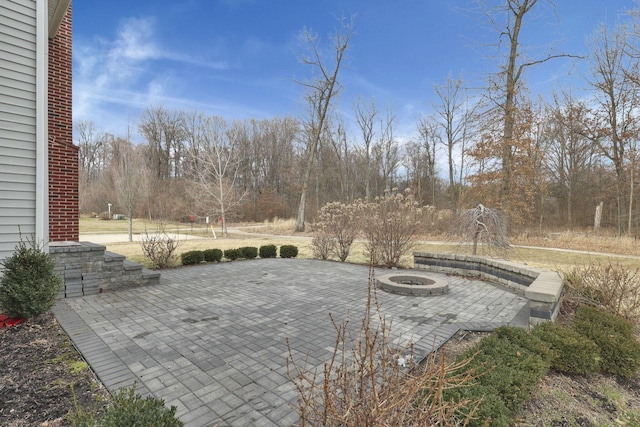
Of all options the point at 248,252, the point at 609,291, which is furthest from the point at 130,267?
the point at 609,291

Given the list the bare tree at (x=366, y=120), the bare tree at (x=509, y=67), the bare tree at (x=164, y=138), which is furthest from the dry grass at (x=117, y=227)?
the bare tree at (x=509, y=67)

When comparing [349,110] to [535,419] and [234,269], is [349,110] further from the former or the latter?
[535,419]

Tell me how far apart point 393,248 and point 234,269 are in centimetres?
417

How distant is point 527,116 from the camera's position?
43.2 feet

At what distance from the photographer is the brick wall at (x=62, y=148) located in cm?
630

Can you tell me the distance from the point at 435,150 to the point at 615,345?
24.8 metres

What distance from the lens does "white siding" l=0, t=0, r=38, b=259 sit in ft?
14.9

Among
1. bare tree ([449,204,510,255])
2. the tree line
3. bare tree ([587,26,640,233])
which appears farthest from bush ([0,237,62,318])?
bare tree ([587,26,640,233])

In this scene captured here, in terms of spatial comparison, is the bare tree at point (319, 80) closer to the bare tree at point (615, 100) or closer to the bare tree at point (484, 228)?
the bare tree at point (615, 100)

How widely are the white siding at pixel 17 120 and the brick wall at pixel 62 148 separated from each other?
179 centimetres

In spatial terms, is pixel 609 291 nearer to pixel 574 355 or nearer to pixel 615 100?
pixel 574 355

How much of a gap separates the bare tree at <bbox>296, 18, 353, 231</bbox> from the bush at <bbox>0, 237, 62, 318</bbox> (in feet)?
54.4

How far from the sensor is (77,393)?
251 cm

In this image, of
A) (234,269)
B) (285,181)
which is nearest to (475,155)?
Answer: (234,269)
